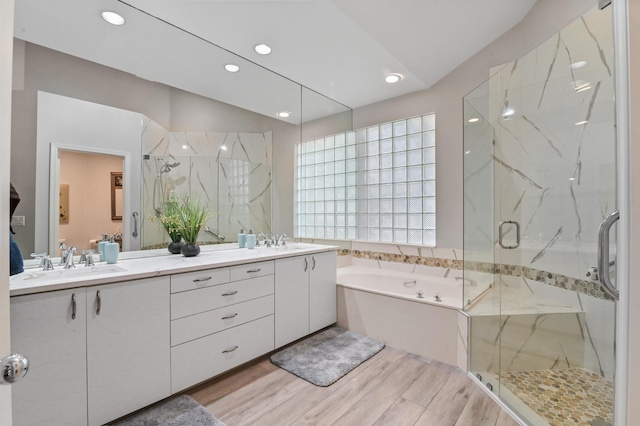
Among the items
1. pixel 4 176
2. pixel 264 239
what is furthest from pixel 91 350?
pixel 264 239

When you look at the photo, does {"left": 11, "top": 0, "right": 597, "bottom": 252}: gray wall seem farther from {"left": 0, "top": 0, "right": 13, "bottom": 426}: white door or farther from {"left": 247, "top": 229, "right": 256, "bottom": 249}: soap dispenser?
{"left": 0, "top": 0, "right": 13, "bottom": 426}: white door

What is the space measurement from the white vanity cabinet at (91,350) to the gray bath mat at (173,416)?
0.07 meters

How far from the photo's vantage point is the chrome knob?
20.6 inches

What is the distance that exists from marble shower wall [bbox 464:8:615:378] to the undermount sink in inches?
97.2

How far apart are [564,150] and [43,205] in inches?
134

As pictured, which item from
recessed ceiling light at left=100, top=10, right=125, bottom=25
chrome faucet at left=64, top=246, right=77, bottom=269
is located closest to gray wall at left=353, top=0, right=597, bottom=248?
recessed ceiling light at left=100, top=10, right=125, bottom=25

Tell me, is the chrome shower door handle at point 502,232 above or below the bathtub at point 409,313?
above

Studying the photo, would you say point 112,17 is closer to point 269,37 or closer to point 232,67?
point 232,67

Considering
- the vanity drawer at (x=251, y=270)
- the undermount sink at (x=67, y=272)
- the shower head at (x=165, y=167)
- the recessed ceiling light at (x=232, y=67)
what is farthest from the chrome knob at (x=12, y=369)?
the recessed ceiling light at (x=232, y=67)

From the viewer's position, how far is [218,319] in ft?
6.39

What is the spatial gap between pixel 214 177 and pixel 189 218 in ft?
1.57

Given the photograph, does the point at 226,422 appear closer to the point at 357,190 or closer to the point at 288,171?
the point at 288,171

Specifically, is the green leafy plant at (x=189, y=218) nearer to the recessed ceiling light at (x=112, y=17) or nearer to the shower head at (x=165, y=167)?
the shower head at (x=165, y=167)

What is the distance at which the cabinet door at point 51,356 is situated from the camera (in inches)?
49.8
